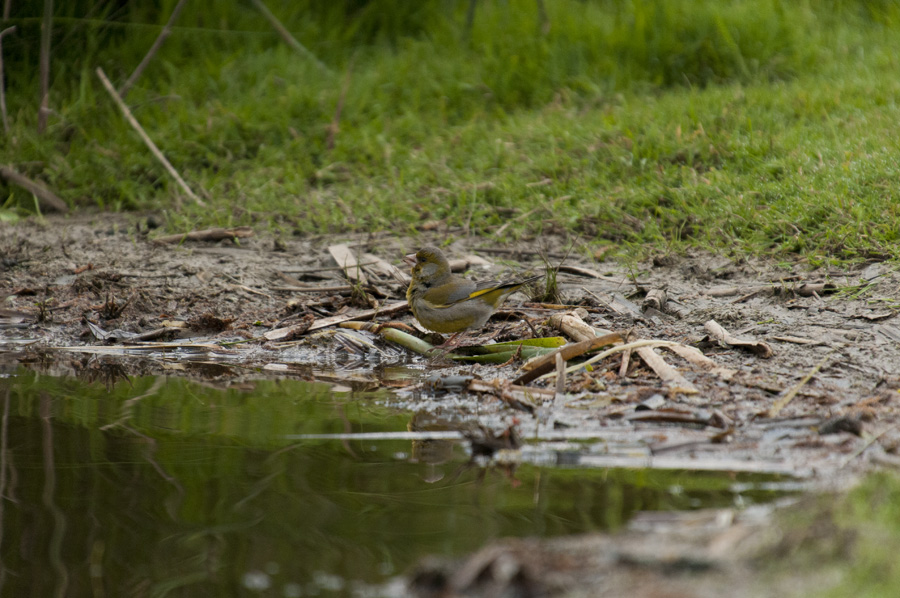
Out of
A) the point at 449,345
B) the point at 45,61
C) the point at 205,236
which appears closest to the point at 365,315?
the point at 449,345

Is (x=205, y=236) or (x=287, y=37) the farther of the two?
(x=287, y=37)

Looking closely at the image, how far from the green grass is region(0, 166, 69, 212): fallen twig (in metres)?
0.12

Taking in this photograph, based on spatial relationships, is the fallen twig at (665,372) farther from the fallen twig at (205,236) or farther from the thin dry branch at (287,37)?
the thin dry branch at (287,37)

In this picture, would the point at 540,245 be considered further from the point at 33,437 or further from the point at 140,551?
the point at 140,551

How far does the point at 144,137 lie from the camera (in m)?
7.55

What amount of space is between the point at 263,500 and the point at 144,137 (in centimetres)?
538

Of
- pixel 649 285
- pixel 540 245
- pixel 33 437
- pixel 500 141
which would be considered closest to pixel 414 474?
pixel 33 437

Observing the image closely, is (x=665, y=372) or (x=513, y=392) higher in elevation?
(x=665, y=372)

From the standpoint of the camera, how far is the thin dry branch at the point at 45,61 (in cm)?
771

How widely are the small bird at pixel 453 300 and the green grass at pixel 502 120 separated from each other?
1.38m

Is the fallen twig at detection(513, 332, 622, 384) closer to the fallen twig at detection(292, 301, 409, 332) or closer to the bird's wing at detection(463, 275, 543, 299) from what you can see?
the bird's wing at detection(463, 275, 543, 299)

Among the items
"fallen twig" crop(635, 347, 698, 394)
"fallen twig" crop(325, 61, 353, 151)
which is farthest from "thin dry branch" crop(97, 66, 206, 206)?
"fallen twig" crop(635, 347, 698, 394)

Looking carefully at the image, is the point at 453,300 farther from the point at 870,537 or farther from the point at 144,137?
the point at 144,137

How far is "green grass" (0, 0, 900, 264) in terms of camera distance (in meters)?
6.20
